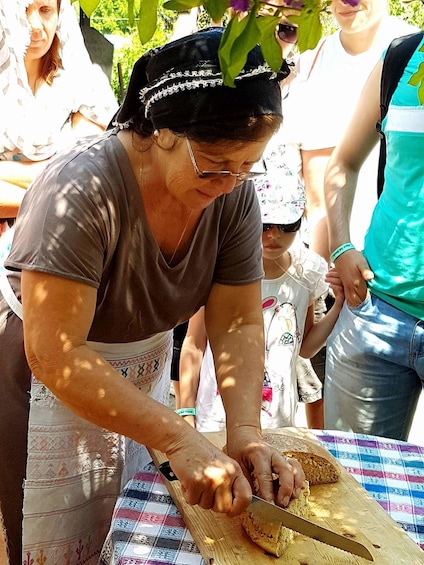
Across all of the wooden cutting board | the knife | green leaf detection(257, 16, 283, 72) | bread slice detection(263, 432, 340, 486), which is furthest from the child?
green leaf detection(257, 16, 283, 72)

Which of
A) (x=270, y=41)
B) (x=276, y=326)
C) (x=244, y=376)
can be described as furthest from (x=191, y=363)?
(x=270, y=41)

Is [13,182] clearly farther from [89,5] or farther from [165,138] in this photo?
[89,5]

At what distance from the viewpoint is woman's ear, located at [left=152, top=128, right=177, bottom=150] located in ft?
5.76

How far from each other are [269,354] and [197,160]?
1403 millimetres

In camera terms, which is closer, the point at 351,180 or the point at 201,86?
the point at 201,86

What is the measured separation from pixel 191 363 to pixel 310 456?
41.3 inches

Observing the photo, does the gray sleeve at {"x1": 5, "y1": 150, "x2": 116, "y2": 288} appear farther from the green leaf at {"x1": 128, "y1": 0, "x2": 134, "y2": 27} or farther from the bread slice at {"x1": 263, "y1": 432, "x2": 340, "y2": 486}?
the bread slice at {"x1": 263, "y1": 432, "x2": 340, "y2": 486}

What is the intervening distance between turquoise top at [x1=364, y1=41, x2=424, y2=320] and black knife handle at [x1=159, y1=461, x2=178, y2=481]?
1081 millimetres

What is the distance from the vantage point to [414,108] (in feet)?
8.02

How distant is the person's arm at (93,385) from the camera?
169 cm

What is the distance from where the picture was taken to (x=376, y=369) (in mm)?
2594

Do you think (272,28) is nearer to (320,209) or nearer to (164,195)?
(164,195)

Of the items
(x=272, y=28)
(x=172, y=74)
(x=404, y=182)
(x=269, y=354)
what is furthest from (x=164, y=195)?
(x=269, y=354)

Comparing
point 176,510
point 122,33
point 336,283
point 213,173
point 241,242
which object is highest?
point 122,33
